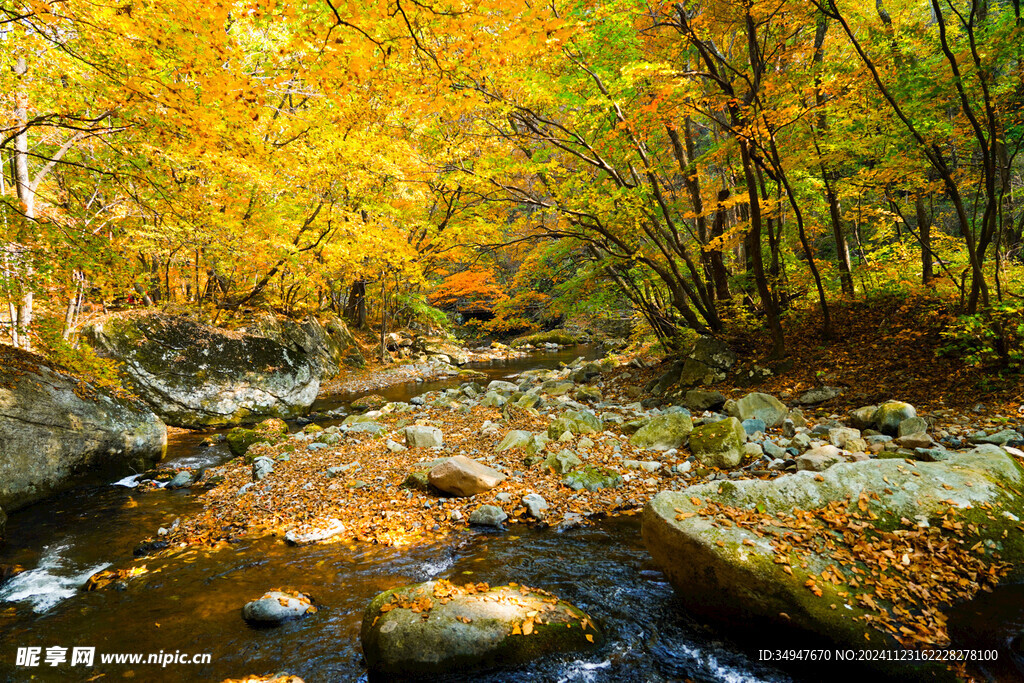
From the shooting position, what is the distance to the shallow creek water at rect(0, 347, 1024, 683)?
116 inches

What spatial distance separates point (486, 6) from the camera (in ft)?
17.9

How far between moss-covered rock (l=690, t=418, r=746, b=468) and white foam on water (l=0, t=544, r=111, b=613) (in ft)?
24.1

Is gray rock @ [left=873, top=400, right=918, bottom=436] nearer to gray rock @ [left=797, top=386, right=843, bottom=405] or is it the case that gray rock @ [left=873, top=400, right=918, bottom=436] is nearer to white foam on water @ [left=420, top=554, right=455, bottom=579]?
gray rock @ [left=797, top=386, right=843, bottom=405]

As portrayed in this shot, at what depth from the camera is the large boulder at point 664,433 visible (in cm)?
690

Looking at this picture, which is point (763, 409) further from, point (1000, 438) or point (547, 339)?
point (547, 339)

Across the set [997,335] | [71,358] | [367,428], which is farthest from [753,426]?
[71,358]

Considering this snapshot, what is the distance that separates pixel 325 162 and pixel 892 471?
13.2 m

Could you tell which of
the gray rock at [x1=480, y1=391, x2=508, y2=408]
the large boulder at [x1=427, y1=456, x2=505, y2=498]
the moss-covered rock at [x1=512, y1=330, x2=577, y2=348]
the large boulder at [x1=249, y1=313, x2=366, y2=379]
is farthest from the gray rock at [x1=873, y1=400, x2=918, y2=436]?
the moss-covered rock at [x1=512, y1=330, x2=577, y2=348]

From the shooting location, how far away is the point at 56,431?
6301 millimetres

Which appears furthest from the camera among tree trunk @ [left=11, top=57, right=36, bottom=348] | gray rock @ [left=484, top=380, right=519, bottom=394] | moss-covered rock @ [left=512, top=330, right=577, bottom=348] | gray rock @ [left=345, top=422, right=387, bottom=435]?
moss-covered rock @ [left=512, top=330, right=577, bottom=348]

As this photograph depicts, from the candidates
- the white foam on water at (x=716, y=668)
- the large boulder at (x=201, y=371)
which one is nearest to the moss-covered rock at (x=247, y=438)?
the large boulder at (x=201, y=371)

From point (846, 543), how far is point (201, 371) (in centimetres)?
1335

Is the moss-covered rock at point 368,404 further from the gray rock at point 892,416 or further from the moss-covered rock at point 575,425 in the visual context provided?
the gray rock at point 892,416

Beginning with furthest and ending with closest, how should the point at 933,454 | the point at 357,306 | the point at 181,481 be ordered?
1. the point at 357,306
2. the point at 181,481
3. the point at 933,454
